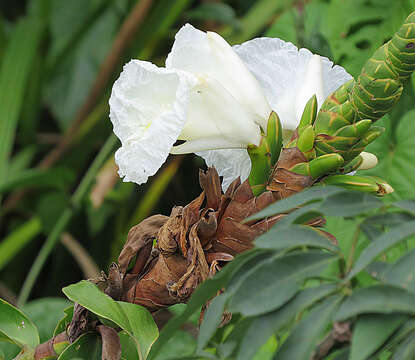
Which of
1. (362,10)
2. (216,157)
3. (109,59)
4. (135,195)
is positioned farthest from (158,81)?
(135,195)

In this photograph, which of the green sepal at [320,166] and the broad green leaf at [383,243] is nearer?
the broad green leaf at [383,243]

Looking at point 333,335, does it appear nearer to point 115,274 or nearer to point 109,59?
point 115,274

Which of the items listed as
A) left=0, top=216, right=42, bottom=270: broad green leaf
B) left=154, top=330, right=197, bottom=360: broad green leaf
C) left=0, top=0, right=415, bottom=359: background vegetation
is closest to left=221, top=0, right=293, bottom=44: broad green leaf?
left=0, top=0, right=415, bottom=359: background vegetation

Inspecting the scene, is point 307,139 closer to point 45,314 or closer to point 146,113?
point 146,113

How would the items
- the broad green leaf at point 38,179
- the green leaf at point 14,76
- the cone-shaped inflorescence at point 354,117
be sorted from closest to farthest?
the cone-shaped inflorescence at point 354,117 → the broad green leaf at point 38,179 → the green leaf at point 14,76

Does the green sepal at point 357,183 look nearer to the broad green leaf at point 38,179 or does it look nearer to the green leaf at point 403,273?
the green leaf at point 403,273

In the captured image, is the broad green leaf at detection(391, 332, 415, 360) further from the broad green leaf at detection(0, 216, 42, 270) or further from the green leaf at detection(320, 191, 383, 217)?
the broad green leaf at detection(0, 216, 42, 270)

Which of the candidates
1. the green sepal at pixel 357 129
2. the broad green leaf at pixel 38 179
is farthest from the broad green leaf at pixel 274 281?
the broad green leaf at pixel 38 179

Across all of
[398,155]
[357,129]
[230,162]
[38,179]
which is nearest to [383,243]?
[357,129]
